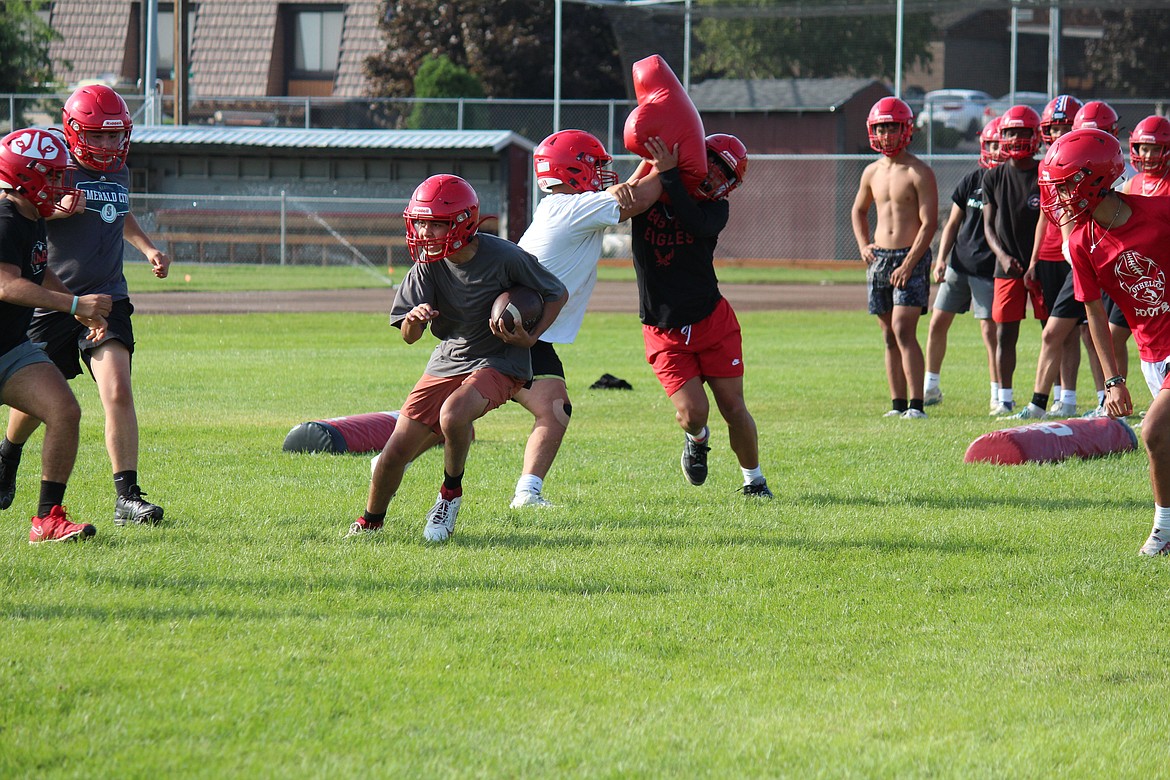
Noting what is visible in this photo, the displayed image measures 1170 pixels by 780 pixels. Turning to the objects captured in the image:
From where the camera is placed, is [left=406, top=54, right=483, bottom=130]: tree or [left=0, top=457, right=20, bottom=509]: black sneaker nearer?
[left=0, top=457, right=20, bottom=509]: black sneaker

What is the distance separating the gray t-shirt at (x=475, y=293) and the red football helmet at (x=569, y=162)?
2.53 feet

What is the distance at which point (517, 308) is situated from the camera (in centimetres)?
620

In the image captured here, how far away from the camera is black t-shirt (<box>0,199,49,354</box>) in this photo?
19.8 ft

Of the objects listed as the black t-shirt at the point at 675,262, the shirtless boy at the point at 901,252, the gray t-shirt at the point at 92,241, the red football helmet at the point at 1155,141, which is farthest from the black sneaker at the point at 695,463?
the shirtless boy at the point at 901,252

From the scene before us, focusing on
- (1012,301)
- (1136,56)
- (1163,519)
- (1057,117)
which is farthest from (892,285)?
(1136,56)

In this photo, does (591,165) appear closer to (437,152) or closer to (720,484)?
(720,484)

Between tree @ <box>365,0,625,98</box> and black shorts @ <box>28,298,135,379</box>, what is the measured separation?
1576 inches

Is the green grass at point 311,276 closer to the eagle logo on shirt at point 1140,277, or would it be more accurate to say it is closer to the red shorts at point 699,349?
the red shorts at point 699,349

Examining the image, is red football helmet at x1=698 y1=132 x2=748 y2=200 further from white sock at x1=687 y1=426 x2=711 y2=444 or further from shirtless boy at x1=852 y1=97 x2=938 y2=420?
shirtless boy at x1=852 y1=97 x2=938 y2=420

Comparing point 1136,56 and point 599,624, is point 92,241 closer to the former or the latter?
point 599,624

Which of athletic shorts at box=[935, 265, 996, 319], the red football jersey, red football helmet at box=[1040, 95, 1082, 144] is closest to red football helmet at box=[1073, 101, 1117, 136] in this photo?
red football helmet at box=[1040, 95, 1082, 144]

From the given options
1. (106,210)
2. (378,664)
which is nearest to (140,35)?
(106,210)

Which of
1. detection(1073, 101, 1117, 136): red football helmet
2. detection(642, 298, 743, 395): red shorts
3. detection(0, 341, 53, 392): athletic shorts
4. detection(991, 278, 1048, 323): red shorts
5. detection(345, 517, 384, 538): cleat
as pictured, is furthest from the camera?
detection(991, 278, 1048, 323): red shorts

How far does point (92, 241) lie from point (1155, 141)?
19.8 ft
